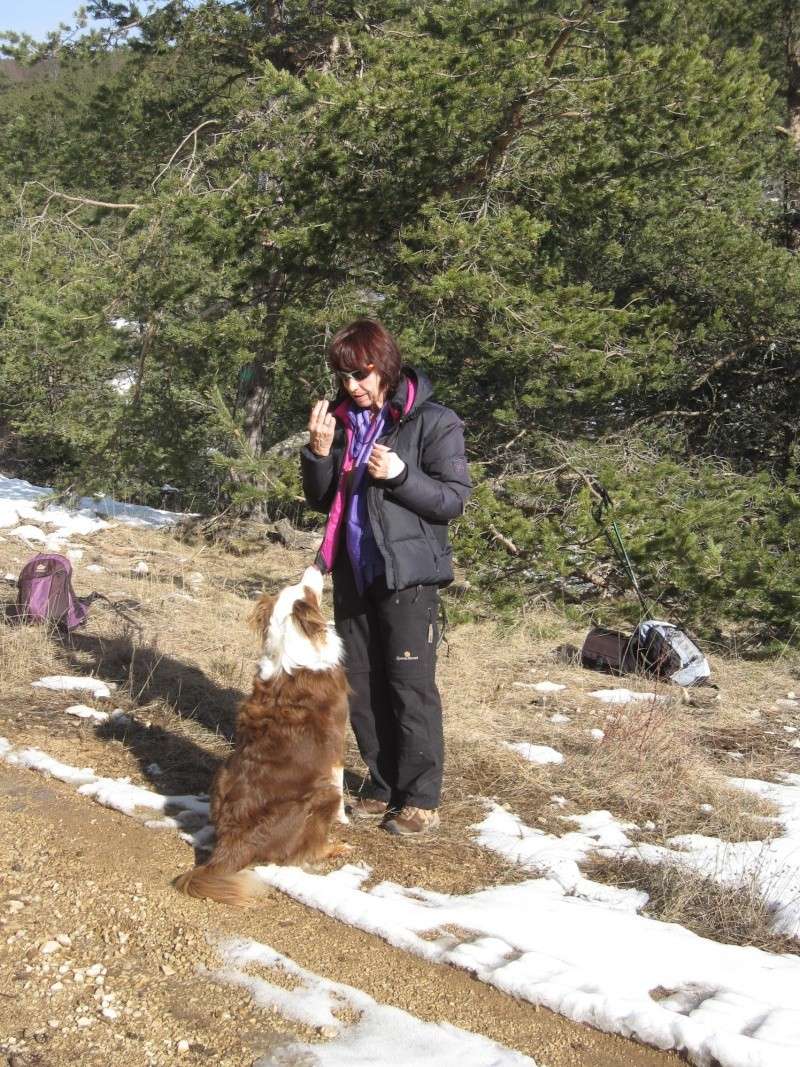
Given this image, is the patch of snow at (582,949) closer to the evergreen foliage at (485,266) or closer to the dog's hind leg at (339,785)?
the dog's hind leg at (339,785)

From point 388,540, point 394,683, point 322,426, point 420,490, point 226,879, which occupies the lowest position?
point 226,879

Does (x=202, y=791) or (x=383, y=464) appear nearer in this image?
(x=383, y=464)

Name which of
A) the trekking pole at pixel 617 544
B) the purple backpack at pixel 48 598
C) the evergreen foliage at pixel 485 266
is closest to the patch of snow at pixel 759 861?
the trekking pole at pixel 617 544

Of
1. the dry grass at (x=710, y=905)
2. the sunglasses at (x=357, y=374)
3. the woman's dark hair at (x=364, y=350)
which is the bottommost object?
the dry grass at (x=710, y=905)

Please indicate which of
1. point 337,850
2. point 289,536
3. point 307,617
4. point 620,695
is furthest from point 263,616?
point 289,536

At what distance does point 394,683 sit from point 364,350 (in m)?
1.40

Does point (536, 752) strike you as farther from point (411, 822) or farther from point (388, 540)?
point (388, 540)

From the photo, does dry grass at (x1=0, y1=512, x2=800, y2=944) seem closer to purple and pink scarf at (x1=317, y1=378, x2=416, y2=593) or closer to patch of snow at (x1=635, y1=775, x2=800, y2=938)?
patch of snow at (x1=635, y1=775, x2=800, y2=938)

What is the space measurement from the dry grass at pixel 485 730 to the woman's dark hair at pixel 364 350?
6.49 feet

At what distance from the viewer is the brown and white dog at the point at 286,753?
3.61 metres

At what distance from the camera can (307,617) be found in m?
3.85

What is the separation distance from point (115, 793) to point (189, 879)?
103cm

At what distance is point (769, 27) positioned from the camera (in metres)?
14.5

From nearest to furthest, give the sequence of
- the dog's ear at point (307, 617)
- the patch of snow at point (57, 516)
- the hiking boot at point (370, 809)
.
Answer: the dog's ear at point (307, 617) → the hiking boot at point (370, 809) → the patch of snow at point (57, 516)
